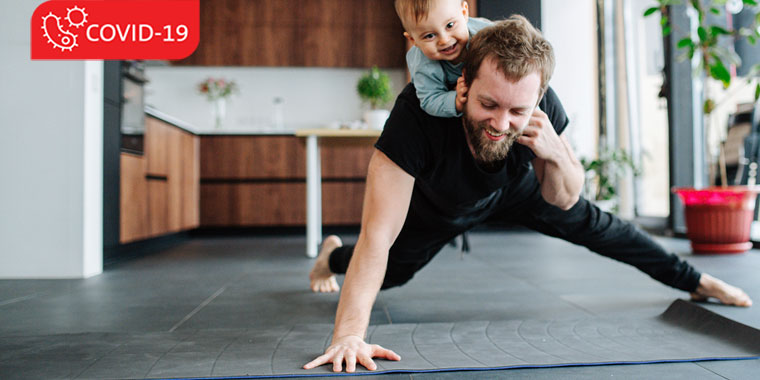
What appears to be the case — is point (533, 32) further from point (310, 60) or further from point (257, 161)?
point (310, 60)

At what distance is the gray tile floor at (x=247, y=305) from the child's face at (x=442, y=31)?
721 millimetres

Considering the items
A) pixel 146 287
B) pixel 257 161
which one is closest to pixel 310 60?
pixel 257 161

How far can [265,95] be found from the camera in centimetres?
579

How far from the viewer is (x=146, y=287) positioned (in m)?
2.28

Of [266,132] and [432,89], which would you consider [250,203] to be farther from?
[432,89]

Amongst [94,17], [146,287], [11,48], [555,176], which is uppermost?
[11,48]

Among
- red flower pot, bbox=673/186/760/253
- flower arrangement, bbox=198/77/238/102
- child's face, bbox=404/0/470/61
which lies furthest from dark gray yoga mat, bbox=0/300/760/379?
flower arrangement, bbox=198/77/238/102

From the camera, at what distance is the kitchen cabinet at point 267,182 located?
196 inches

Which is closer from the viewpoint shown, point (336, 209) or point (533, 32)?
point (533, 32)

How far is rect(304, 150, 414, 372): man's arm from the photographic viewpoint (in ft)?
3.91

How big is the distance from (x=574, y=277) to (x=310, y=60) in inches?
154

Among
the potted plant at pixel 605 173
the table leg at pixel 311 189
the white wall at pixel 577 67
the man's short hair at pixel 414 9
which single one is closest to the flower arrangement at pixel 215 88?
the table leg at pixel 311 189

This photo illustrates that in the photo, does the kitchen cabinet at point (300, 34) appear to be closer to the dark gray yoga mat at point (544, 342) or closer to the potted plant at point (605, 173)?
the potted plant at point (605, 173)

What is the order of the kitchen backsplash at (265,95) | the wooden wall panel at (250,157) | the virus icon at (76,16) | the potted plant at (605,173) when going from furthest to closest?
the kitchen backsplash at (265,95) → the wooden wall panel at (250,157) → the potted plant at (605,173) → the virus icon at (76,16)
